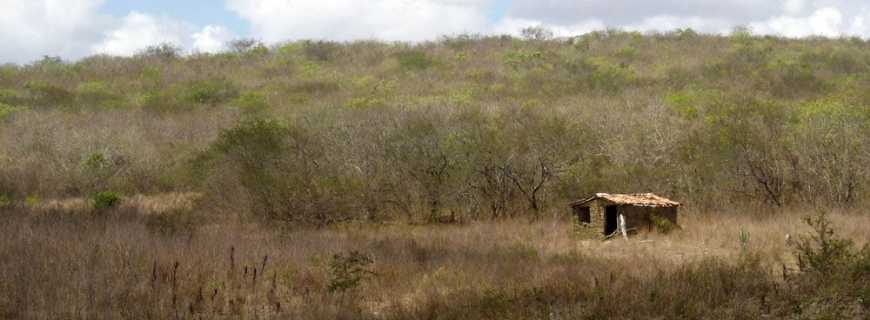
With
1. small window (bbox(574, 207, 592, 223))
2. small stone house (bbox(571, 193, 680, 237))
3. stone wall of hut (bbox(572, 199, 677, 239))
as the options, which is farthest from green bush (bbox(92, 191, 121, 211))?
stone wall of hut (bbox(572, 199, 677, 239))

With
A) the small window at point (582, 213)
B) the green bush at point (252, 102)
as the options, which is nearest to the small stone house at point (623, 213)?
the small window at point (582, 213)

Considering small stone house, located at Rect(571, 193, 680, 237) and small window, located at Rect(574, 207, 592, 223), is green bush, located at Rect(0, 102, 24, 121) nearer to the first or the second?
small window, located at Rect(574, 207, 592, 223)

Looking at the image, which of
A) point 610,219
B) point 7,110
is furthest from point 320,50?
point 610,219

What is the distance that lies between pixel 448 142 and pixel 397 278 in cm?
1180

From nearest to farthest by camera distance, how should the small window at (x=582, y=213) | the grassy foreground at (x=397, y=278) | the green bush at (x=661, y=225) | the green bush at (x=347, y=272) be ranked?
the grassy foreground at (x=397, y=278)
the green bush at (x=347, y=272)
the green bush at (x=661, y=225)
the small window at (x=582, y=213)

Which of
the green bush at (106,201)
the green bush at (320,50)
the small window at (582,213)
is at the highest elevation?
the green bush at (320,50)

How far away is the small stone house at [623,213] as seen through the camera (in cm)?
1769

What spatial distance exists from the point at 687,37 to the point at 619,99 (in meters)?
25.8

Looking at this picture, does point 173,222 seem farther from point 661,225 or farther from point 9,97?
point 9,97

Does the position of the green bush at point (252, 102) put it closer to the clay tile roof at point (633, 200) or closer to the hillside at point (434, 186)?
the hillside at point (434, 186)

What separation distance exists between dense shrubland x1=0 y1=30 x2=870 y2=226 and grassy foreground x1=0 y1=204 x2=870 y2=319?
652 centimetres

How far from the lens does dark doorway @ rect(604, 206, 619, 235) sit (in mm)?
17844

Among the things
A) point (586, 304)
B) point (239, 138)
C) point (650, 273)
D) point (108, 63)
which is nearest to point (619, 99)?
point (239, 138)

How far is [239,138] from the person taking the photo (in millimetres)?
22766
